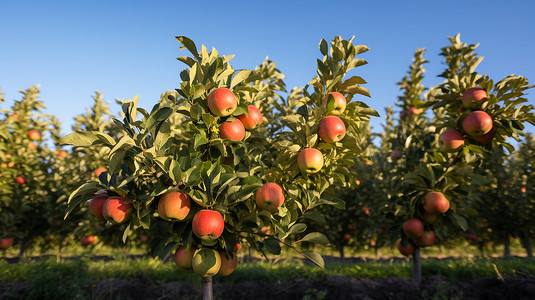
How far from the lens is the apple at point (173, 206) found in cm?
209

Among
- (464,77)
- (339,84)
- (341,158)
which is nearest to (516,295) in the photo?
(464,77)

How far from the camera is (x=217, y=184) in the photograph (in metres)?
2.16

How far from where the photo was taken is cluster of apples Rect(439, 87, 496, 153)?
11.0 ft

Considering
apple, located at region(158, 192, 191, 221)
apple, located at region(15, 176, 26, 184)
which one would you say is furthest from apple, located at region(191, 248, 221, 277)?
apple, located at region(15, 176, 26, 184)

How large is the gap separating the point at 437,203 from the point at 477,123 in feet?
3.34

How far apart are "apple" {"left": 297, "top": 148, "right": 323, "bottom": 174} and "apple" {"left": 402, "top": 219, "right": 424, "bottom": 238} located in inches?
92.6

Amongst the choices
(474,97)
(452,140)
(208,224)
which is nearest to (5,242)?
(208,224)

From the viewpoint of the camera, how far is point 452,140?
11.7 ft

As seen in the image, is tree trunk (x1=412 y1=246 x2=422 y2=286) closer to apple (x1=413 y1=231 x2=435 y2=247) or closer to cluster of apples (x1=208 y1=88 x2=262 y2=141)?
apple (x1=413 y1=231 x2=435 y2=247)

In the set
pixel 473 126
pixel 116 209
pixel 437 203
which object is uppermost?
pixel 473 126

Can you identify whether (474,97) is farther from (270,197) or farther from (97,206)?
(97,206)

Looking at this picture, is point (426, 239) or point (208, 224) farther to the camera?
point (426, 239)

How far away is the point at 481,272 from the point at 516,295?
1080 mm

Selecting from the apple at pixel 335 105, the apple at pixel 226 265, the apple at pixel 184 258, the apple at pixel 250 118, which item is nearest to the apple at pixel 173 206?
the apple at pixel 184 258
